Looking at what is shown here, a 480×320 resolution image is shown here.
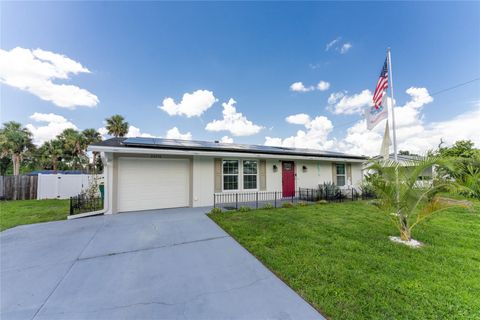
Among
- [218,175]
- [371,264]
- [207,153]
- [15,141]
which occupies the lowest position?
[371,264]

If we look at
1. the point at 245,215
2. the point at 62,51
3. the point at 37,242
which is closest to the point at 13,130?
the point at 62,51

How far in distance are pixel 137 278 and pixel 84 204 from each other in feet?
21.3

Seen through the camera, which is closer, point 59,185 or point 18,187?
point 18,187

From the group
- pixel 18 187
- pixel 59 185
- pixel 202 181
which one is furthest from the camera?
pixel 59 185

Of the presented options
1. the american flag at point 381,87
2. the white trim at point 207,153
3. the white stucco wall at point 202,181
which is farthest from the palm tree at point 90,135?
the american flag at point 381,87

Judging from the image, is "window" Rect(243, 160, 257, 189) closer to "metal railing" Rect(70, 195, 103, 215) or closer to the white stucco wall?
the white stucco wall

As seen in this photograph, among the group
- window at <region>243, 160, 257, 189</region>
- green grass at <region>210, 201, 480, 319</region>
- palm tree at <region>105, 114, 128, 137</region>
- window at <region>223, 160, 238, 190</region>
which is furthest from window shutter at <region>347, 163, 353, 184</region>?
palm tree at <region>105, 114, 128, 137</region>

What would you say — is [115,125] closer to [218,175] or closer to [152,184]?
[152,184]

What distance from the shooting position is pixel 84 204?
739 centimetres

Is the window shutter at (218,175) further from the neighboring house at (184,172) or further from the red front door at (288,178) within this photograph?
the red front door at (288,178)

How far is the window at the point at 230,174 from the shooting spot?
A: 919 cm

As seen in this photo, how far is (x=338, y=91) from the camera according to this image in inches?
531

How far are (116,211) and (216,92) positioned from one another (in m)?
10.0

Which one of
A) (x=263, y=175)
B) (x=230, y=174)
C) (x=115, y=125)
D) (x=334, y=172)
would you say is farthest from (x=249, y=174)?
(x=115, y=125)
